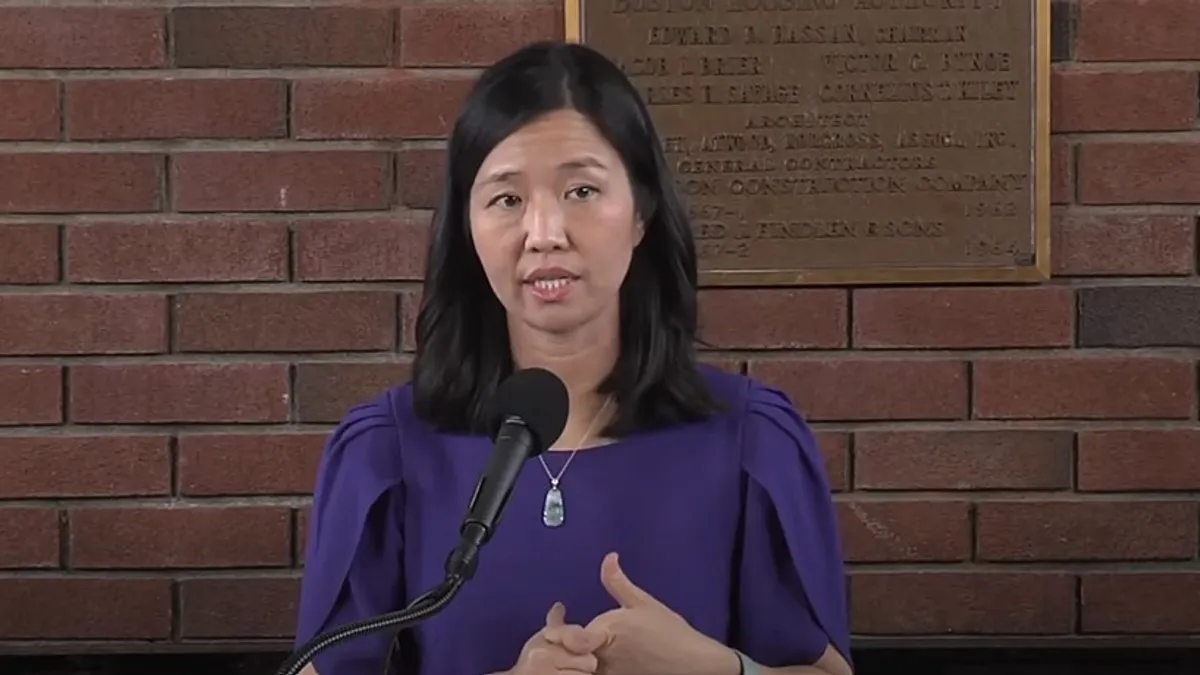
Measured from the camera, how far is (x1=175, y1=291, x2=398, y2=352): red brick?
2.26m

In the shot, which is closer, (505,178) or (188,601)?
(505,178)

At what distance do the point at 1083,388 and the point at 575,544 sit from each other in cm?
106

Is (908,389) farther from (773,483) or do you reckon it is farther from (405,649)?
(405,649)

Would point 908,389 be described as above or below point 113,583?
above

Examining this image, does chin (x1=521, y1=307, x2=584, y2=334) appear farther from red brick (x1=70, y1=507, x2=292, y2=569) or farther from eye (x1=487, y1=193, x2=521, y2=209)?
red brick (x1=70, y1=507, x2=292, y2=569)

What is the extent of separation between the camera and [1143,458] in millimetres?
2270

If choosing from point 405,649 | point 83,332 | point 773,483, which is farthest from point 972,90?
point 83,332

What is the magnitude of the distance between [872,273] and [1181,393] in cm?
52

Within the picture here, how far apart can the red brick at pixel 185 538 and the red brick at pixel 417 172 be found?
53 centimetres

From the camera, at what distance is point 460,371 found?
1648mm

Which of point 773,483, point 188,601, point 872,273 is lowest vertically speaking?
point 188,601

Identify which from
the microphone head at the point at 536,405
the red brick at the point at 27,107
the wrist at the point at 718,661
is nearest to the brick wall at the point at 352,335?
the red brick at the point at 27,107

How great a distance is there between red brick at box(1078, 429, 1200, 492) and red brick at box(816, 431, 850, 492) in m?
0.36

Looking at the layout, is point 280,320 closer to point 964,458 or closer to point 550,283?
point 550,283
